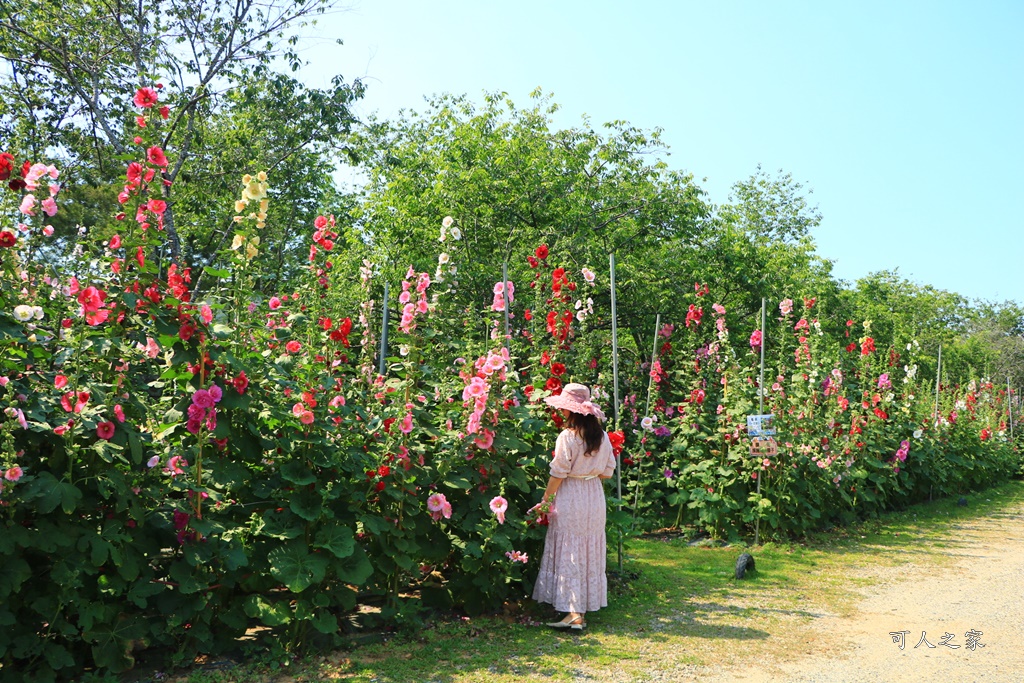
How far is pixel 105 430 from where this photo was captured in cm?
345

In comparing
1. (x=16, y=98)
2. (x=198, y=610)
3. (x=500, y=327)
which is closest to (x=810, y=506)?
(x=500, y=327)

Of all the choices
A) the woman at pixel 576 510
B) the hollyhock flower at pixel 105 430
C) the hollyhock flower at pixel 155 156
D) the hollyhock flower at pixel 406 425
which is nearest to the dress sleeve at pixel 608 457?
the woman at pixel 576 510

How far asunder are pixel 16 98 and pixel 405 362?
11486 mm

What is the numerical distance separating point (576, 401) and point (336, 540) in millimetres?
1712

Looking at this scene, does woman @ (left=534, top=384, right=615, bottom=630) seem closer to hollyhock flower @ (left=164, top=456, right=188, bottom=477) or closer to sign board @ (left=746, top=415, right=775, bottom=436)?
hollyhock flower @ (left=164, top=456, right=188, bottom=477)

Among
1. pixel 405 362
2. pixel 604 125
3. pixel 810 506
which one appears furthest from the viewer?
pixel 604 125

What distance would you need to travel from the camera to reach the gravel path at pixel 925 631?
13.9 ft

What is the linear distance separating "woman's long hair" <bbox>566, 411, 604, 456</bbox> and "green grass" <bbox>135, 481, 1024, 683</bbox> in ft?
3.54

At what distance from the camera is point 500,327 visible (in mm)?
5926

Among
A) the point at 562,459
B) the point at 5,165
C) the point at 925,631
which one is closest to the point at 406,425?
the point at 562,459

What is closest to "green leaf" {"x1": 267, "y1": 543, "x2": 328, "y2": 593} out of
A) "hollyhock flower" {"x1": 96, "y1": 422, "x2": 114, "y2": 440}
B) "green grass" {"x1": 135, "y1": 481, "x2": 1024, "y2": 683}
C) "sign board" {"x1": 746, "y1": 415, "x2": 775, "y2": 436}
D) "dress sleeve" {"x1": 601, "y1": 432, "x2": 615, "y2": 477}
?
"green grass" {"x1": 135, "y1": 481, "x2": 1024, "y2": 683}

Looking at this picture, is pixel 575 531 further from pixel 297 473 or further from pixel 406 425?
pixel 297 473

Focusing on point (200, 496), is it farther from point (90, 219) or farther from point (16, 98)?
point (90, 219)

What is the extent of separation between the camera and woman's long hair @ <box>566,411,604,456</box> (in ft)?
16.1
